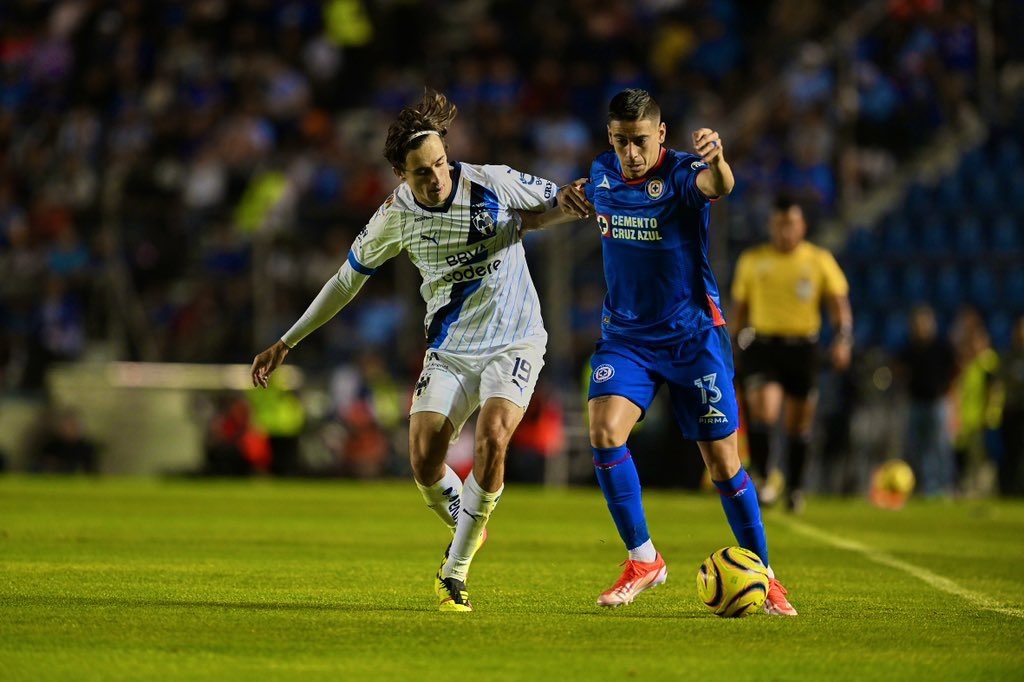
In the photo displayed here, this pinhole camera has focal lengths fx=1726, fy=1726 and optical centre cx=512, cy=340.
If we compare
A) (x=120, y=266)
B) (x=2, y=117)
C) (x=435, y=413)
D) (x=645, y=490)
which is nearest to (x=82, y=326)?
(x=120, y=266)

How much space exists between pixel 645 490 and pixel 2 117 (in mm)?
12315

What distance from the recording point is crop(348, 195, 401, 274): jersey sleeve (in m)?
7.91

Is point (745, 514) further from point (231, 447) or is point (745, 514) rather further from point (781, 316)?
point (231, 447)

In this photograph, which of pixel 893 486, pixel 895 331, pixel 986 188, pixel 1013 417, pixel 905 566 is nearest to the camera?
pixel 905 566

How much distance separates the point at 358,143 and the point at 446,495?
1686cm

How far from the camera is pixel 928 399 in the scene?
19422 mm

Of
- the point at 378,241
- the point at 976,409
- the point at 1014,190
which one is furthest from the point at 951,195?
the point at 378,241

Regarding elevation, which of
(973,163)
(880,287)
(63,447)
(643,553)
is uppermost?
(973,163)

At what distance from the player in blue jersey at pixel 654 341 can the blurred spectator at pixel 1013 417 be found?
11246mm

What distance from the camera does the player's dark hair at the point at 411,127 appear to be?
7.55 meters

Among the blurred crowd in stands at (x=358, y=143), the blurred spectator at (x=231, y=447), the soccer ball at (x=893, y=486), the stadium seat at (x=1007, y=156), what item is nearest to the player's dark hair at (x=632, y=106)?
the soccer ball at (x=893, y=486)

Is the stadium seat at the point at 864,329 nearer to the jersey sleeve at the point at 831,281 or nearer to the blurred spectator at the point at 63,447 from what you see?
the jersey sleeve at the point at 831,281

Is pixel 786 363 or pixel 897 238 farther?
pixel 897 238

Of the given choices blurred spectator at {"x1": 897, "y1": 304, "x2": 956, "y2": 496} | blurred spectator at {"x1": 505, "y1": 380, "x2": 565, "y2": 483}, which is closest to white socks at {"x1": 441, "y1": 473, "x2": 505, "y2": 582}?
blurred spectator at {"x1": 897, "y1": 304, "x2": 956, "y2": 496}
